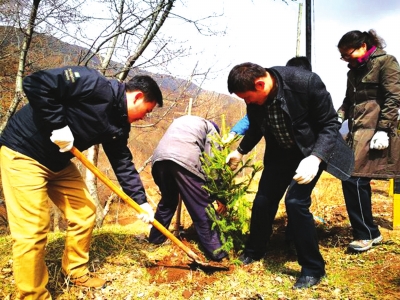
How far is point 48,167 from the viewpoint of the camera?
2.60 m

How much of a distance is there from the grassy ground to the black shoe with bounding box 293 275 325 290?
0.04 m

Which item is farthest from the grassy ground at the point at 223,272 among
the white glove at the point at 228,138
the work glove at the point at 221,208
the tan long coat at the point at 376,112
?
the white glove at the point at 228,138

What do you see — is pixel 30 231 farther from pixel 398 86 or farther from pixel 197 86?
pixel 197 86

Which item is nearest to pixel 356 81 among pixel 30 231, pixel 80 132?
pixel 80 132

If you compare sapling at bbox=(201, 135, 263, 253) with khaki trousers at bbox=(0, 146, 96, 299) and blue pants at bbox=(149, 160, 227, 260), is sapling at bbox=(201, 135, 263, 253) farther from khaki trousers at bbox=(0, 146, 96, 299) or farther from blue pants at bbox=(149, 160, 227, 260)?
khaki trousers at bbox=(0, 146, 96, 299)

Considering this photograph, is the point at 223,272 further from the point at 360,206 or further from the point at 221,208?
the point at 360,206

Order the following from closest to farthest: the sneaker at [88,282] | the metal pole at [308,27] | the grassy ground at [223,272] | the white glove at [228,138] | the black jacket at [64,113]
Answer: the black jacket at [64,113]
the grassy ground at [223,272]
the sneaker at [88,282]
the white glove at [228,138]
the metal pole at [308,27]

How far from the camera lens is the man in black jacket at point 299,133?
2465 millimetres

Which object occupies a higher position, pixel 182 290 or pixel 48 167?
pixel 48 167

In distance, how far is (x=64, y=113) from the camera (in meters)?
2.49

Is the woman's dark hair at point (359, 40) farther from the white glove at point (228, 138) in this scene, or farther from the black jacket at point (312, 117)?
the white glove at point (228, 138)

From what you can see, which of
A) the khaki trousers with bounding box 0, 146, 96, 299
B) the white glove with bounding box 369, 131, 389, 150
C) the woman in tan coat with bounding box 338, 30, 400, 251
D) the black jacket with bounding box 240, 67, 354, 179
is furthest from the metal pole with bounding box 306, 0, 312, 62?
the khaki trousers with bounding box 0, 146, 96, 299

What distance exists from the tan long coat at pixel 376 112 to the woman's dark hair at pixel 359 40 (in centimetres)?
8

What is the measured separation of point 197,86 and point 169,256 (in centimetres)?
435
